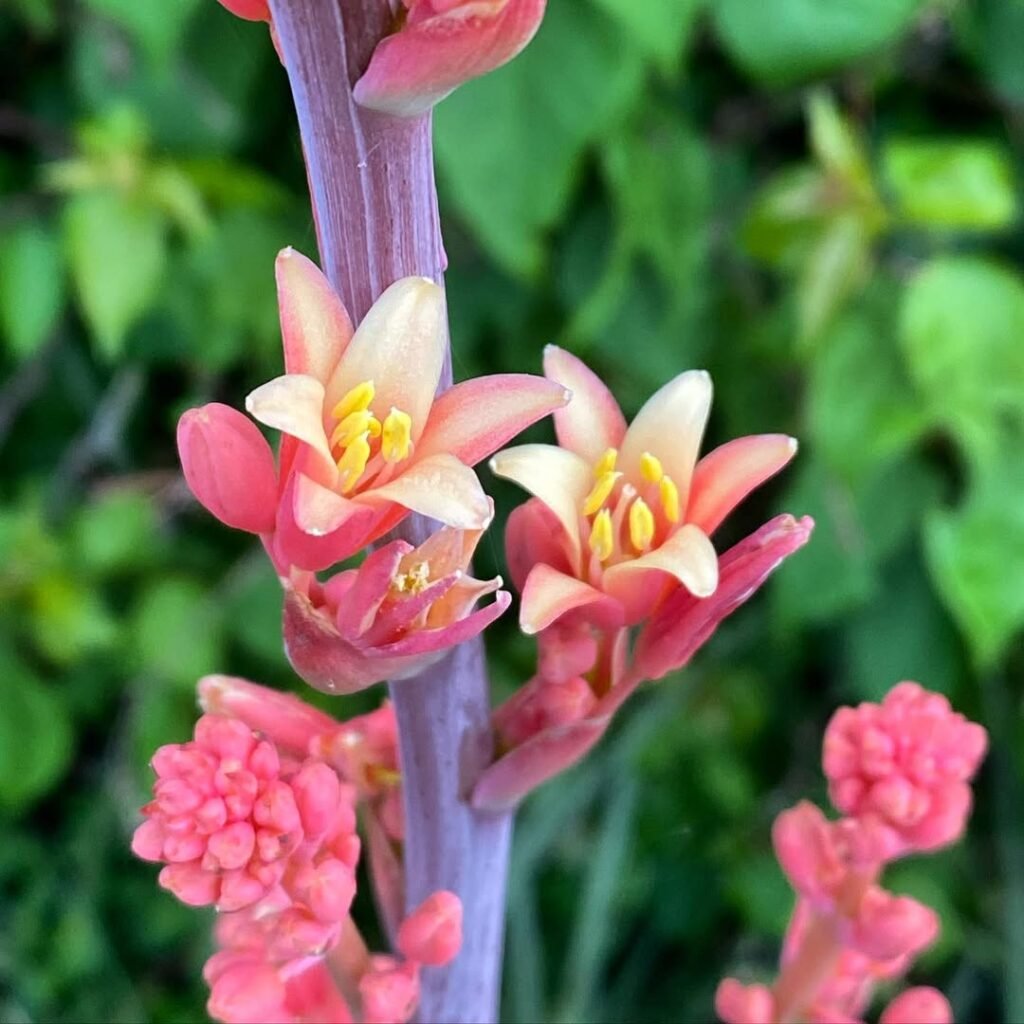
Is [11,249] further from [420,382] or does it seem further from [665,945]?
[665,945]

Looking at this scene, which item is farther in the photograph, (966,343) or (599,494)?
(966,343)

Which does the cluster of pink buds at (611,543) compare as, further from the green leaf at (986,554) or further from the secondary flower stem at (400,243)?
the green leaf at (986,554)

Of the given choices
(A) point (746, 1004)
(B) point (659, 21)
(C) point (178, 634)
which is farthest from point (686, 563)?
(C) point (178, 634)

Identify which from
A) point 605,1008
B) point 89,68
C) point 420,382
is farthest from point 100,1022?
point 420,382

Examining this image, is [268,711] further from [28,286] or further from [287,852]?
[28,286]

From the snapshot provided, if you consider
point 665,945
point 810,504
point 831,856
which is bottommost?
point 665,945

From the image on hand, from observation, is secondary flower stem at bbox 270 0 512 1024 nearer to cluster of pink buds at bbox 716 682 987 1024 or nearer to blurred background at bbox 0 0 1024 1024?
→ cluster of pink buds at bbox 716 682 987 1024

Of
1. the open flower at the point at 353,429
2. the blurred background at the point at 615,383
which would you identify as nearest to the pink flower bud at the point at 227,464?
the open flower at the point at 353,429
